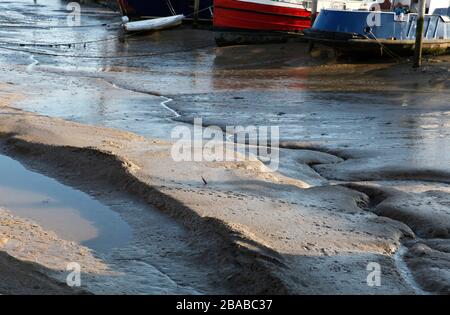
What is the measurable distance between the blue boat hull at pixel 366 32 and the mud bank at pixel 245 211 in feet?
37.6

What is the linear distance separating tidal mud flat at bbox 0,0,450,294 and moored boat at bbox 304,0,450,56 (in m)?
3.66

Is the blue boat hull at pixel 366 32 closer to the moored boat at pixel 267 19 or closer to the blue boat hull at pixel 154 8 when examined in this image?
the moored boat at pixel 267 19

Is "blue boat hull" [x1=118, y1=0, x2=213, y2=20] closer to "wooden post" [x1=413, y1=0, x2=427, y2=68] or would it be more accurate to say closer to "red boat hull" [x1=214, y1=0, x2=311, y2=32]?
"red boat hull" [x1=214, y1=0, x2=311, y2=32]

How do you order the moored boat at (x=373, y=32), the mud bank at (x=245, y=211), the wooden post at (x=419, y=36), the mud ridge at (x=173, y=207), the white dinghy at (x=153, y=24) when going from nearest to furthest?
1. the mud ridge at (x=173, y=207)
2. the mud bank at (x=245, y=211)
3. the wooden post at (x=419, y=36)
4. the moored boat at (x=373, y=32)
5. the white dinghy at (x=153, y=24)

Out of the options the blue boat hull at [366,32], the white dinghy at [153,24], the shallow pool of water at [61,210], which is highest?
the blue boat hull at [366,32]

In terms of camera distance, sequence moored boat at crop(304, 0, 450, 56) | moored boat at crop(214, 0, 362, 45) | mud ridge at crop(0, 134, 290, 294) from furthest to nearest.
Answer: moored boat at crop(214, 0, 362, 45) → moored boat at crop(304, 0, 450, 56) → mud ridge at crop(0, 134, 290, 294)

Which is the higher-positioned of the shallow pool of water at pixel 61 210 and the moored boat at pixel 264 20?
the moored boat at pixel 264 20

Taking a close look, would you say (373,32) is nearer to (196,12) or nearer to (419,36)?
(419,36)

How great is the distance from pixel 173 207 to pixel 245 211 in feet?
2.24

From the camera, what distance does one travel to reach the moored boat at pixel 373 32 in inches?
781

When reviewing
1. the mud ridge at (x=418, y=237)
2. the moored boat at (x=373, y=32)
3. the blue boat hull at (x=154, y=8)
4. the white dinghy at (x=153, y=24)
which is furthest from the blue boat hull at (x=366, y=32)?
the blue boat hull at (x=154, y=8)

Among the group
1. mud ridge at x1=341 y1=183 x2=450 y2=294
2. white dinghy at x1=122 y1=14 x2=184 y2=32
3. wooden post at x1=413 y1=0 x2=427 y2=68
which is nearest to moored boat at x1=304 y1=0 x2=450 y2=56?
wooden post at x1=413 y1=0 x2=427 y2=68

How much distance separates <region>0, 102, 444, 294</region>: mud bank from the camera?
5094mm
